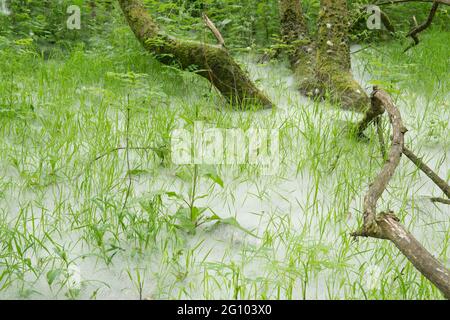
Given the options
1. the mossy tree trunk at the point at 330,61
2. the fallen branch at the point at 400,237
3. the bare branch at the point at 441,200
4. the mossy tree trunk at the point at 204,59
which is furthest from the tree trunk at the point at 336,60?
the fallen branch at the point at 400,237

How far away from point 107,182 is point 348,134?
186 centimetres

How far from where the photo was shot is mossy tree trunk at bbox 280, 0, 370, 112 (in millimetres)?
4426

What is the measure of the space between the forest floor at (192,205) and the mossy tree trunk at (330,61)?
1.51ft

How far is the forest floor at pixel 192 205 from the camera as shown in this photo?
7.20ft

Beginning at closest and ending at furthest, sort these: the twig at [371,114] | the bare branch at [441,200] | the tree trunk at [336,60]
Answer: the bare branch at [441,200] < the twig at [371,114] < the tree trunk at [336,60]

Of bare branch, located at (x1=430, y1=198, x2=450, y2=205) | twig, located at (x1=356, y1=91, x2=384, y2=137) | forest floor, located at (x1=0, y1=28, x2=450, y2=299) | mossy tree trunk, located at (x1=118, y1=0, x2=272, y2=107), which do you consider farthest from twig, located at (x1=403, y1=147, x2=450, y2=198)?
mossy tree trunk, located at (x1=118, y1=0, x2=272, y2=107)

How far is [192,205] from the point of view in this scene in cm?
261

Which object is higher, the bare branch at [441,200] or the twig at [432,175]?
the twig at [432,175]

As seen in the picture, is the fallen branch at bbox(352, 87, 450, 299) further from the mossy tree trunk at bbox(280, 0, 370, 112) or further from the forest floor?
the mossy tree trunk at bbox(280, 0, 370, 112)

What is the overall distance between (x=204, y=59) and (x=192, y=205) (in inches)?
94.0

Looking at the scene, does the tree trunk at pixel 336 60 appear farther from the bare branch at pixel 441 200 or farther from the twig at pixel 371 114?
the bare branch at pixel 441 200

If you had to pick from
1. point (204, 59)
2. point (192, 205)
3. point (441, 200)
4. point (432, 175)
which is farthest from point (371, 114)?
point (204, 59)

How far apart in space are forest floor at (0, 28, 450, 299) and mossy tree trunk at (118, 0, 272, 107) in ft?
0.86
